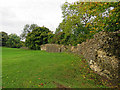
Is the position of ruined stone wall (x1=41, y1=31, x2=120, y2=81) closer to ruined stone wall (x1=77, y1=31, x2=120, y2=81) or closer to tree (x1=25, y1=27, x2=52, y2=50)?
ruined stone wall (x1=77, y1=31, x2=120, y2=81)

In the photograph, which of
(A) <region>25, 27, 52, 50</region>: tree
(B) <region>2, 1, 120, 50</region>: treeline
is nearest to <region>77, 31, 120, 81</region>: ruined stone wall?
(B) <region>2, 1, 120, 50</region>: treeline

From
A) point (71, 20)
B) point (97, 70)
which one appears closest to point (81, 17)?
point (71, 20)

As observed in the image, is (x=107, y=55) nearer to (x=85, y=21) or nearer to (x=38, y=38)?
(x=85, y=21)

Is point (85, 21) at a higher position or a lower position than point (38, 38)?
higher

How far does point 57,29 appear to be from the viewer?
21.0 m

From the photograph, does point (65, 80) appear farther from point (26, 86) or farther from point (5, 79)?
point (5, 79)

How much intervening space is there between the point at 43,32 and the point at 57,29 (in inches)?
276

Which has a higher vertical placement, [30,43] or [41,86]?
[30,43]

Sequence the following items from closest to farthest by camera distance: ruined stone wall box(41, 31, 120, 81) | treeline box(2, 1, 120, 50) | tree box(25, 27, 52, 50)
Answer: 1. ruined stone wall box(41, 31, 120, 81)
2. treeline box(2, 1, 120, 50)
3. tree box(25, 27, 52, 50)

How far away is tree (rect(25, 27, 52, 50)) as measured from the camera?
Answer: 1031 inches

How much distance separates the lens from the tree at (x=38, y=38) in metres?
26.2

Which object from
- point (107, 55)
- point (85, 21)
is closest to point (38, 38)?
point (85, 21)

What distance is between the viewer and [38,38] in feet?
88.6

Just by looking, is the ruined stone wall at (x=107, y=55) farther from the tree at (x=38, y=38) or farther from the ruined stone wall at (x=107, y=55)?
the tree at (x=38, y=38)
